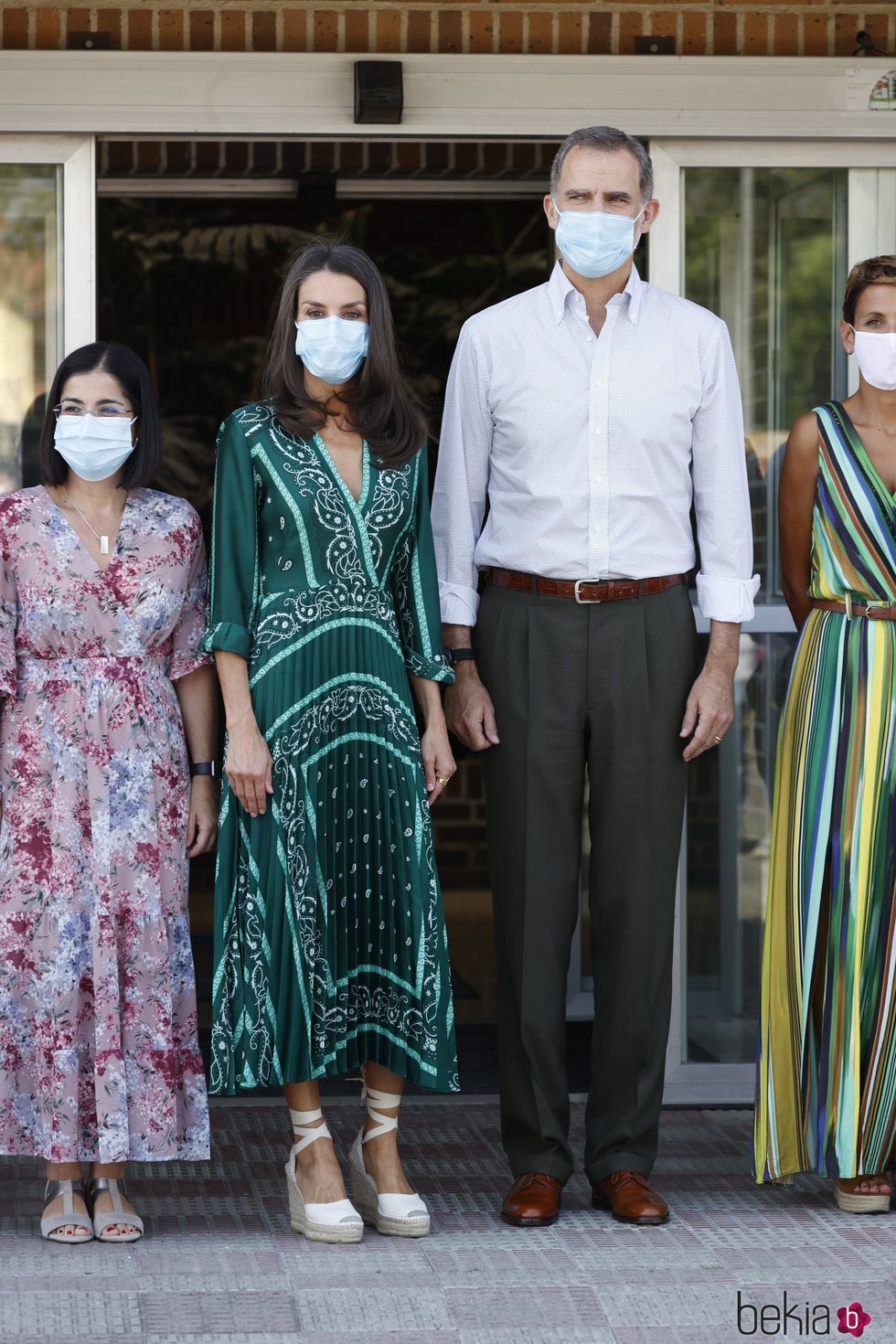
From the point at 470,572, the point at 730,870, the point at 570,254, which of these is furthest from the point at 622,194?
the point at 730,870

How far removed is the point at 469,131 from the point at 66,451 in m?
1.52

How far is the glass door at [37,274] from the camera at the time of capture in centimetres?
439

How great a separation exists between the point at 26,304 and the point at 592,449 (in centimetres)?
157

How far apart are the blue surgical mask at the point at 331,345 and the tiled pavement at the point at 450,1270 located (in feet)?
5.39

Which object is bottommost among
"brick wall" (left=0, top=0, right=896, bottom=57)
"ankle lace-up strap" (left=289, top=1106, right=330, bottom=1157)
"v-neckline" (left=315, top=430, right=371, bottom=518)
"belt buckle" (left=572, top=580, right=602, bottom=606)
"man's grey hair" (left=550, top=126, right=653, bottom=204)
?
"ankle lace-up strap" (left=289, top=1106, right=330, bottom=1157)

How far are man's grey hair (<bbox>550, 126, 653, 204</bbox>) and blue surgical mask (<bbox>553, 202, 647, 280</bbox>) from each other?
0.31ft

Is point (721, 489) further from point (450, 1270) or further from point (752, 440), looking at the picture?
point (450, 1270)

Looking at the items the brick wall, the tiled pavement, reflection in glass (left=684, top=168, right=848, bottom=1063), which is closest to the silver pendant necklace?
the tiled pavement

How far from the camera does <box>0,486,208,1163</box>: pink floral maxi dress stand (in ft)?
11.4

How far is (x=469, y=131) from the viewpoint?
4.48 metres

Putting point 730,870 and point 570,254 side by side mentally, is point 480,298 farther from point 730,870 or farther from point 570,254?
point 570,254

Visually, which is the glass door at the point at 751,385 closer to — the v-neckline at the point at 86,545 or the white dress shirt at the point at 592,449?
the white dress shirt at the point at 592,449

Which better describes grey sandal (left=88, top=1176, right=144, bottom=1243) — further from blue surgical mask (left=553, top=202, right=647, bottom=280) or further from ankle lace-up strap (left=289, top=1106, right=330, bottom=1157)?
blue surgical mask (left=553, top=202, right=647, bottom=280)
